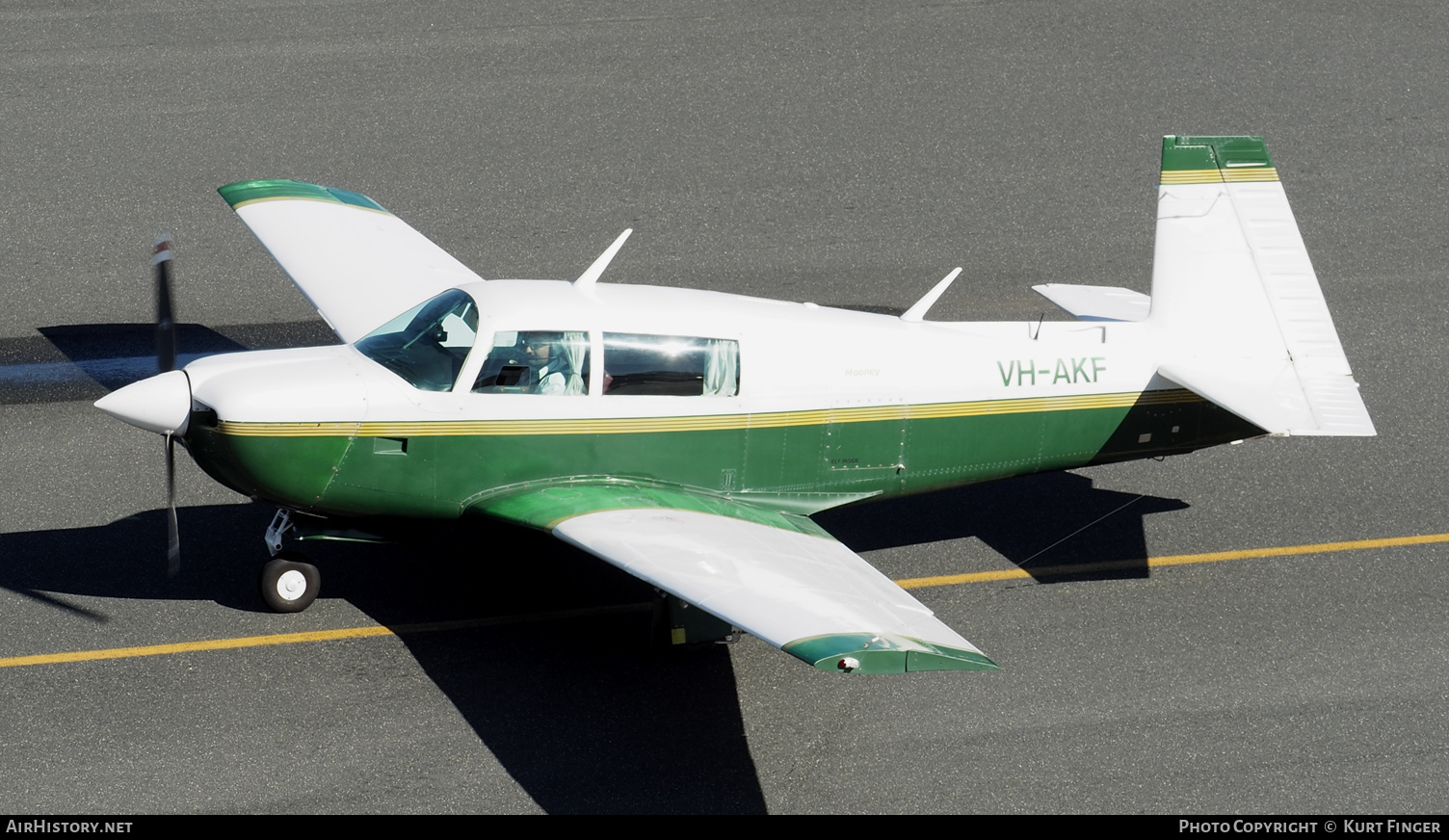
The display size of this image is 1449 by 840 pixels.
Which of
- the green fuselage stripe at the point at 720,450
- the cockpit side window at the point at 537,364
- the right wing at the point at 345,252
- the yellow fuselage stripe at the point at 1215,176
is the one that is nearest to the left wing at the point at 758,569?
the green fuselage stripe at the point at 720,450

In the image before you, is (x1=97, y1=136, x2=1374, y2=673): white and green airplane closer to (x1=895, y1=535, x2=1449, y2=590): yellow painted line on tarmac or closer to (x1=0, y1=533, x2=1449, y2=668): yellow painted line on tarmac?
(x1=0, y1=533, x2=1449, y2=668): yellow painted line on tarmac

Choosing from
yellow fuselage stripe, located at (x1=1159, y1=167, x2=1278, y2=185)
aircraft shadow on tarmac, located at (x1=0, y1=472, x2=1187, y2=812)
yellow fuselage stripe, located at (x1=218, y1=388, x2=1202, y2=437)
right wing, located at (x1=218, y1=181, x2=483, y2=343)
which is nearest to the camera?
aircraft shadow on tarmac, located at (x1=0, y1=472, x2=1187, y2=812)

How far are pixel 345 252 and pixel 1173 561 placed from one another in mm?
7425

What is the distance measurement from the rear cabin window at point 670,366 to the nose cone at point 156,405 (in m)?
2.78

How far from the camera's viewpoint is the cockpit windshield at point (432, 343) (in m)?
9.45

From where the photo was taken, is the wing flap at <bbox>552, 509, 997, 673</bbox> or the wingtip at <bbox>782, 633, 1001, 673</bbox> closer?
the wingtip at <bbox>782, 633, 1001, 673</bbox>

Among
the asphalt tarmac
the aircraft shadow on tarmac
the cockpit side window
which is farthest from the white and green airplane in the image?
the asphalt tarmac

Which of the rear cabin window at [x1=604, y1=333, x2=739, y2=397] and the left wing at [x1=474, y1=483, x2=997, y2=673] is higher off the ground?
the rear cabin window at [x1=604, y1=333, x2=739, y2=397]

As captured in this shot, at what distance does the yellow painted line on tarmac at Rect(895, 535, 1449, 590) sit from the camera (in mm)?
10867

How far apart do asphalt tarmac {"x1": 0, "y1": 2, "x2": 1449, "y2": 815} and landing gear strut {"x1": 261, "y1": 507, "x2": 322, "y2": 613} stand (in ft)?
0.51

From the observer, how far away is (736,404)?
9.81 meters

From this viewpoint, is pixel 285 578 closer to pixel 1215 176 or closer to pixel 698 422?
pixel 698 422

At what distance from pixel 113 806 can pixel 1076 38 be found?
15428 mm
